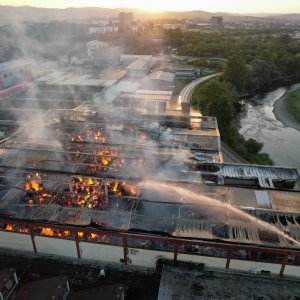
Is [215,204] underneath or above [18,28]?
underneath

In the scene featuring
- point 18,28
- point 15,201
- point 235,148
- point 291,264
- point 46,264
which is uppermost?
point 18,28

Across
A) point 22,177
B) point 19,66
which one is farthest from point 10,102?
point 22,177

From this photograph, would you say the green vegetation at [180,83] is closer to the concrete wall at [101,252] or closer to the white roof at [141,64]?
the white roof at [141,64]

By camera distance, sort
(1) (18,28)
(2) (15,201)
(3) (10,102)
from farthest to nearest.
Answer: (1) (18,28), (3) (10,102), (2) (15,201)

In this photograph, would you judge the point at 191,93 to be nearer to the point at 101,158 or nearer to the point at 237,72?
the point at 237,72

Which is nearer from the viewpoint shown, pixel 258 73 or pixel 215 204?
pixel 215 204

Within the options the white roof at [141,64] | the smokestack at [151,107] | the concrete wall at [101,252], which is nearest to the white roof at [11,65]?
the white roof at [141,64]

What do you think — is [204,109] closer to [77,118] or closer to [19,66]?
[77,118]

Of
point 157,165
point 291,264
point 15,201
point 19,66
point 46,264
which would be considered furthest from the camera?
point 19,66
